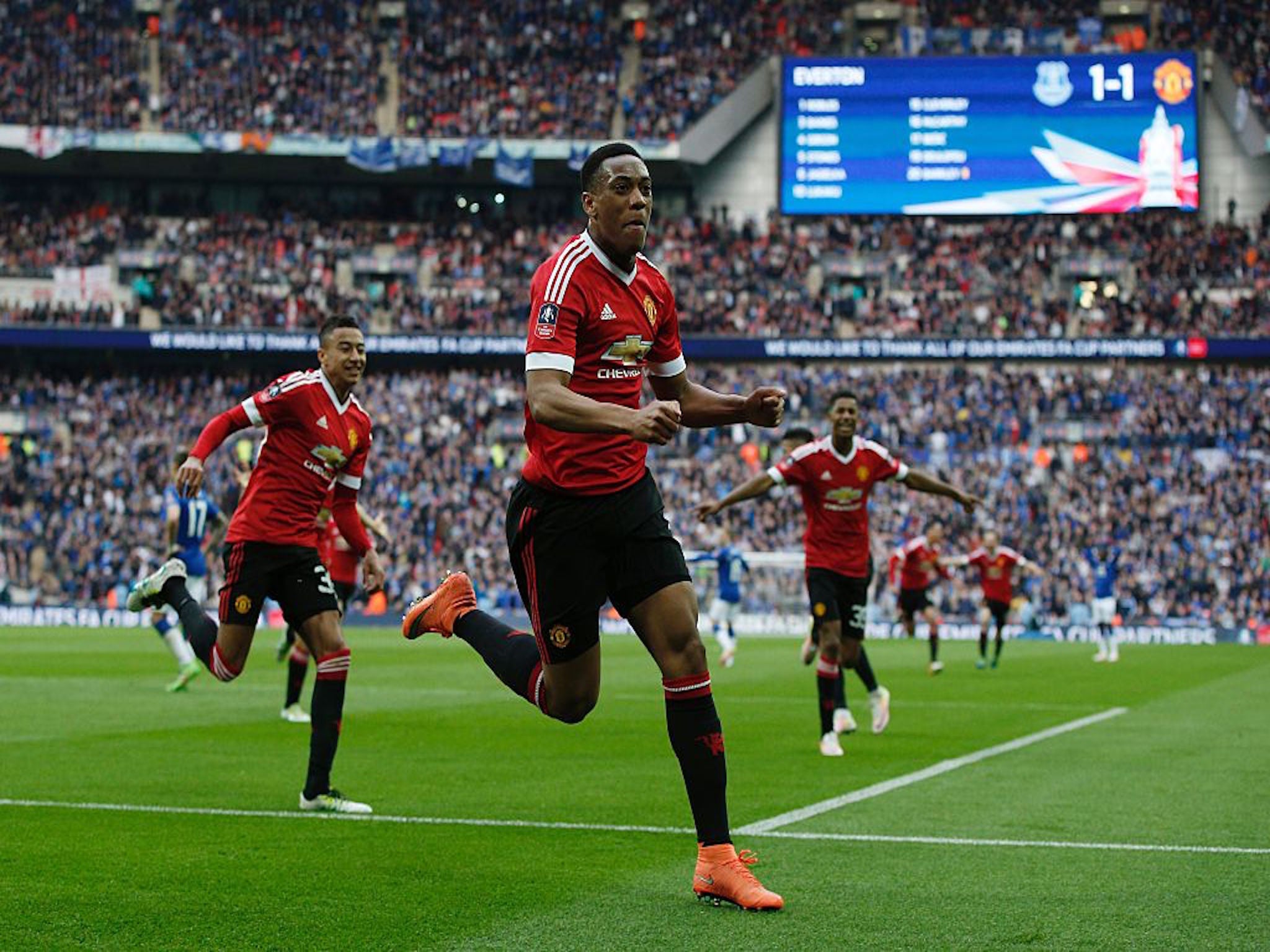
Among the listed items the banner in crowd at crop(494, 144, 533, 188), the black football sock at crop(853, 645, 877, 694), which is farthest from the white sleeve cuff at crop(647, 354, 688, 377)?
the banner in crowd at crop(494, 144, 533, 188)

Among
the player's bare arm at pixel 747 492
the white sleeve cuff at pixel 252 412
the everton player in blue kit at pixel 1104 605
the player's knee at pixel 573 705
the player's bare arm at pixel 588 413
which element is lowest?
the everton player in blue kit at pixel 1104 605

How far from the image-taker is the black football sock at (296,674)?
14992 millimetres

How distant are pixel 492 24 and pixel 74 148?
14.4 meters

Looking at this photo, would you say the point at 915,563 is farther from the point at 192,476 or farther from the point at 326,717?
the point at 192,476

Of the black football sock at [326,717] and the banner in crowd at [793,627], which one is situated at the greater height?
the black football sock at [326,717]

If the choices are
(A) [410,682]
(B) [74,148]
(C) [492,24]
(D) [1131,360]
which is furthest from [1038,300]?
(A) [410,682]

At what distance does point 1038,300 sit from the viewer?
174ft

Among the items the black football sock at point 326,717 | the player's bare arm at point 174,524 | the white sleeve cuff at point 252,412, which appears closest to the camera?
the black football sock at point 326,717

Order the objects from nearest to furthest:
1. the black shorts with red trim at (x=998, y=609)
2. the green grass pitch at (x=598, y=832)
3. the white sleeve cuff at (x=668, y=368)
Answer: the green grass pitch at (x=598, y=832), the white sleeve cuff at (x=668, y=368), the black shorts with red trim at (x=998, y=609)

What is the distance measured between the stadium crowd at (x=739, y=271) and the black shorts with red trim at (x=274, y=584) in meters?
42.1

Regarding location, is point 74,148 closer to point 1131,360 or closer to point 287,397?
point 1131,360

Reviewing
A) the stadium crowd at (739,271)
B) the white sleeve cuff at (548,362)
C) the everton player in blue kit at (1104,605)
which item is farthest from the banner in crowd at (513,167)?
the white sleeve cuff at (548,362)

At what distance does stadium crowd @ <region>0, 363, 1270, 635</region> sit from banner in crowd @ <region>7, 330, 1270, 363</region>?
74 cm

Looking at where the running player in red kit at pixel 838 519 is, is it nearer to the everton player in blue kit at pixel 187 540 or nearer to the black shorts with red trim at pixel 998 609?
the everton player in blue kit at pixel 187 540
